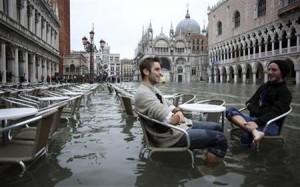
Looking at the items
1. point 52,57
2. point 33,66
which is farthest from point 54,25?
point 33,66

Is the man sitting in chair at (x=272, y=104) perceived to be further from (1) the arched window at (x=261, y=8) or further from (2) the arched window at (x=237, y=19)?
(2) the arched window at (x=237, y=19)

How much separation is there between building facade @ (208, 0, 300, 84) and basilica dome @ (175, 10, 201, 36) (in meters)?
33.2

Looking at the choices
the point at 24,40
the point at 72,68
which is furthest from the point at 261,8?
the point at 72,68

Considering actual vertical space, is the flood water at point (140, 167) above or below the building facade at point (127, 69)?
below

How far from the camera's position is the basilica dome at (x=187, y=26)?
101m

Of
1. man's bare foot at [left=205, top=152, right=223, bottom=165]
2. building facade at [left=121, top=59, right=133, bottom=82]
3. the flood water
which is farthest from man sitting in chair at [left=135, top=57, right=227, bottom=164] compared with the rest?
building facade at [left=121, top=59, right=133, bottom=82]

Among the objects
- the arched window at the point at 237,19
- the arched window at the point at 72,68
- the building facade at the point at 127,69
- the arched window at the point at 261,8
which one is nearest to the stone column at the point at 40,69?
the arched window at the point at 261,8

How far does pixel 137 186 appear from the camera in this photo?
3.32 meters

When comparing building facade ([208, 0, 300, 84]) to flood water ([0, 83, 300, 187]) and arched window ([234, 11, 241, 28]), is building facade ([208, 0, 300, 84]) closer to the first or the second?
arched window ([234, 11, 241, 28])

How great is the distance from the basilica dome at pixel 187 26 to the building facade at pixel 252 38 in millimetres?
33214

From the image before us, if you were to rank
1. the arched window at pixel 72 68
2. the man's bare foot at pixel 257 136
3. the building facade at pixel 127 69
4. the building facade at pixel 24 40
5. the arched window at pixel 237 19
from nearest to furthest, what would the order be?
the man's bare foot at pixel 257 136 < the building facade at pixel 24 40 < the arched window at pixel 237 19 < the arched window at pixel 72 68 < the building facade at pixel 127 69

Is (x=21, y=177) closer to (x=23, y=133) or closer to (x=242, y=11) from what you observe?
(x=23, y=133)

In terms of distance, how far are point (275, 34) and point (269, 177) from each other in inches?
1631

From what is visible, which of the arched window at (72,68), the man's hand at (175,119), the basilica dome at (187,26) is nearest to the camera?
the man's hand at (175,119)
